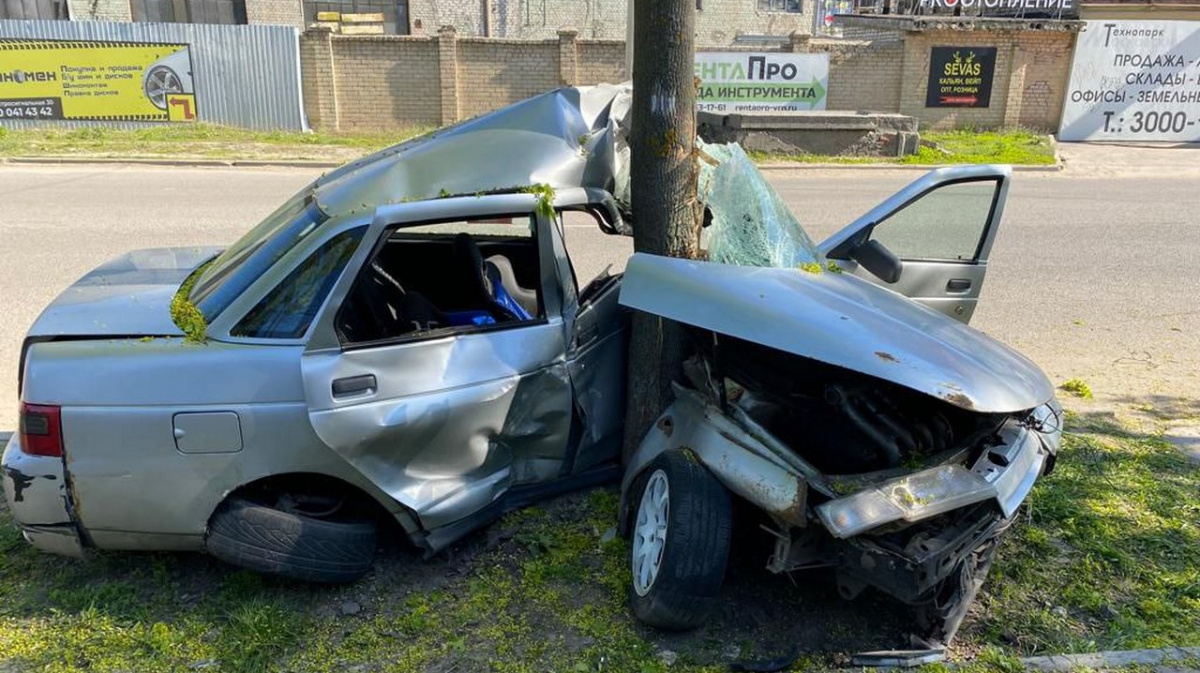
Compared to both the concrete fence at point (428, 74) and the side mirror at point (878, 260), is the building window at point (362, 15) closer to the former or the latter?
the concrete fence at point (428, 74)

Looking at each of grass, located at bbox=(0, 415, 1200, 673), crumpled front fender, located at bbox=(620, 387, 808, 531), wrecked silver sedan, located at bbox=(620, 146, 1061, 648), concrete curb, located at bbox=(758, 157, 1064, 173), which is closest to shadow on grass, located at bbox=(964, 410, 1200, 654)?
grass, located at bbox=(0, 415, 1200, 673)

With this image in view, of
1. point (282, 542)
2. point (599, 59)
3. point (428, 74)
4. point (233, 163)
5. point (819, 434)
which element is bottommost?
point (233, 163)

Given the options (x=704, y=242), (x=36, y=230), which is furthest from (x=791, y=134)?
(x=704, y=242)

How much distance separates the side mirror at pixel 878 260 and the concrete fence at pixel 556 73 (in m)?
18.9

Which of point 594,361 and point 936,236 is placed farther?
point 936,236

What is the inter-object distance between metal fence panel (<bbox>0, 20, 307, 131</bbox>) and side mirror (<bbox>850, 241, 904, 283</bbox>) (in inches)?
794

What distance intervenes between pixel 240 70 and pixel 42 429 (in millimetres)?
A: 20545

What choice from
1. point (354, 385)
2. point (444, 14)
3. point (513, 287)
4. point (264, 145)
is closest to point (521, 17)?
point (444, 14)

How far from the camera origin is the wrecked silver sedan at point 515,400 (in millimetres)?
2838

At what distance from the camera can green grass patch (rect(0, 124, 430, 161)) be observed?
16875 mm

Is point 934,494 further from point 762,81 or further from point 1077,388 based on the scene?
point 762,81

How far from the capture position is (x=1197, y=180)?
50.1 feet

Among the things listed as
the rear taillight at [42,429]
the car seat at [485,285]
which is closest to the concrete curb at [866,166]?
the car seat at [485,285]

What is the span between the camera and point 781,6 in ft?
111
